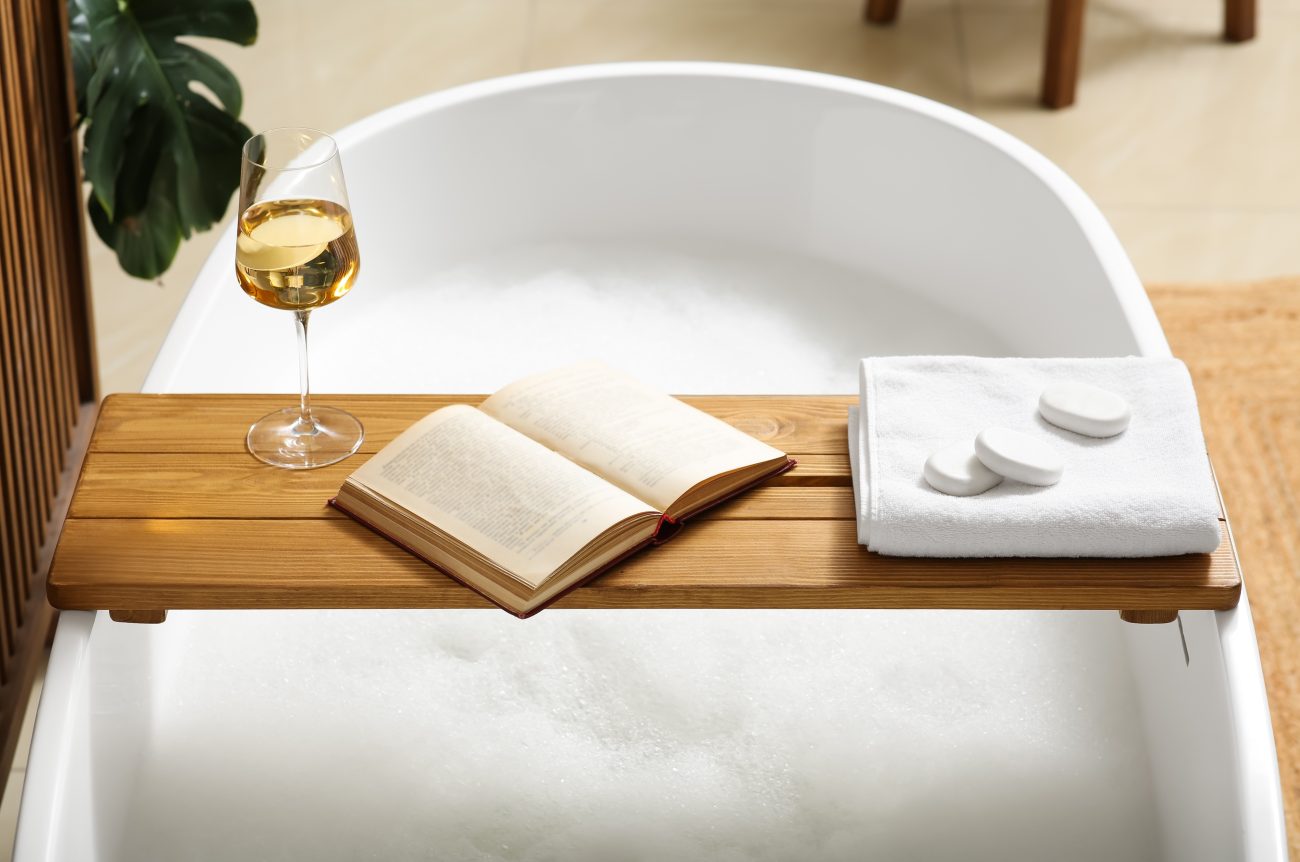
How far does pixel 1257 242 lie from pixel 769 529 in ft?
6.98

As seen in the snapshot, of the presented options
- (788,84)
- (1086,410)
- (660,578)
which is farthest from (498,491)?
(788,84)

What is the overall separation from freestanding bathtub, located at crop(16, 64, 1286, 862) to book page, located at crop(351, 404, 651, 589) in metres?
0.30

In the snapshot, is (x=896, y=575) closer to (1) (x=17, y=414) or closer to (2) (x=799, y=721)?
(2) (x=799, y=721)

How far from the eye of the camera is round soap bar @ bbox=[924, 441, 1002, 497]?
4.05ft

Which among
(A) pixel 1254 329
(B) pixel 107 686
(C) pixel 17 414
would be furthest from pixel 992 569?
(A) pixel 1254 329

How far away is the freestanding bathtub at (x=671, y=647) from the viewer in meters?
1.40

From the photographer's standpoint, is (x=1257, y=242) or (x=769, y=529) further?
(x=1257, y=242)

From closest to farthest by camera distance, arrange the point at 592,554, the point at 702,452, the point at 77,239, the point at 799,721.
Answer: the point at 592,554, the point at 702,452, the point at 799,721, the point at 77,239

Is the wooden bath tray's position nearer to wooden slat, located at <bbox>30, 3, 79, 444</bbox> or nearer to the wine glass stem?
the wine glass stem

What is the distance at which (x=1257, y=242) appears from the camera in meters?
2.99

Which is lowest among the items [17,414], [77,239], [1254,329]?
[1254,329]

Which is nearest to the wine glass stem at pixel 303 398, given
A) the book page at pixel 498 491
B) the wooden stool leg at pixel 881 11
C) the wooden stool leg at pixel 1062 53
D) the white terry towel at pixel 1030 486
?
the book page at pixel 498 491

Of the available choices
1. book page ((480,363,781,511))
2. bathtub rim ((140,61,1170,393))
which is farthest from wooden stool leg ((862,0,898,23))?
book page ((480,363,781,511))

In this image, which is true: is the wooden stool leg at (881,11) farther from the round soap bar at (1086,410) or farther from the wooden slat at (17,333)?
the round soap bar at (1086,410)
